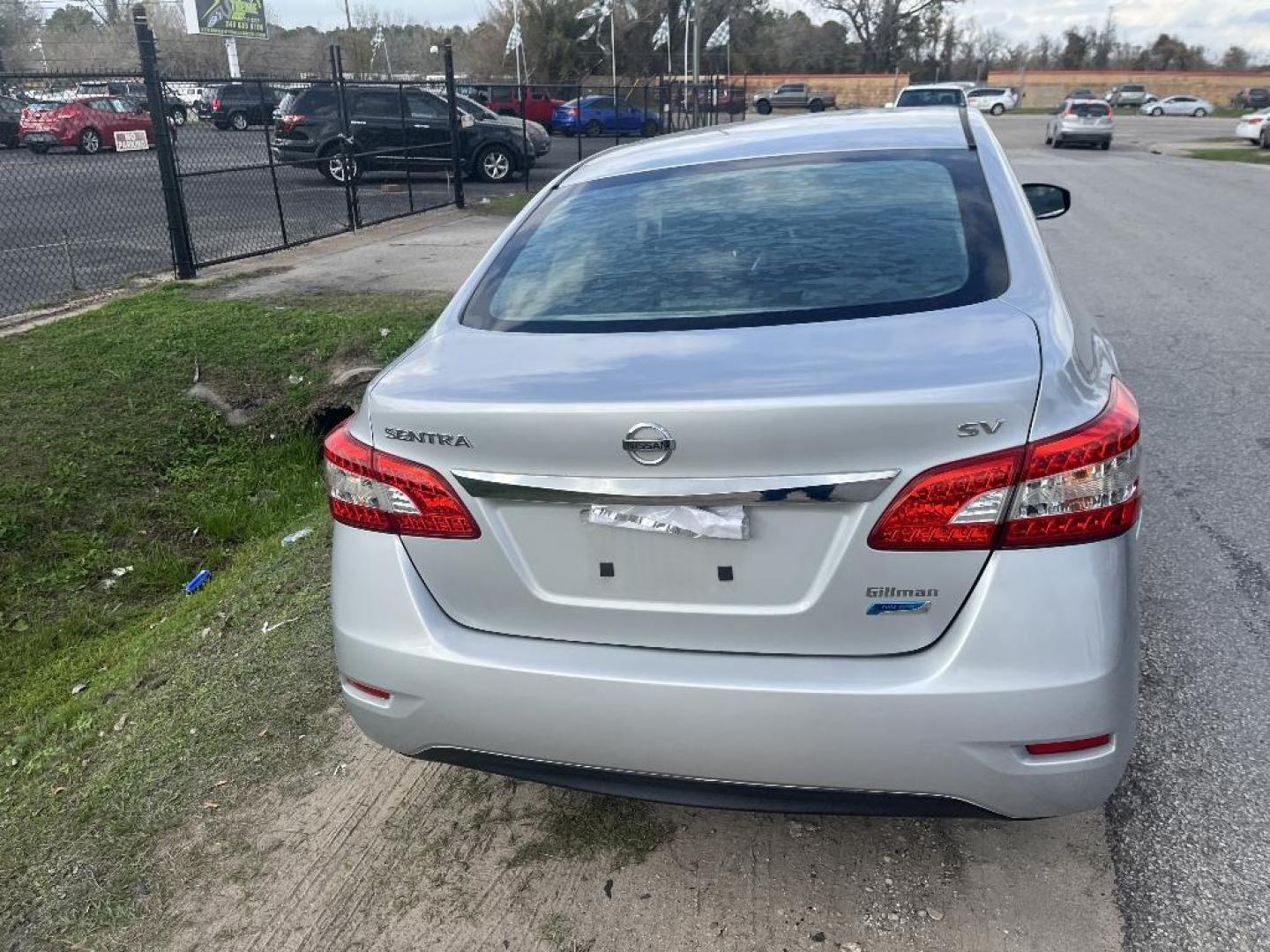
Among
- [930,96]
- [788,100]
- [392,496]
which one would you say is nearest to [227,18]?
[788,100]

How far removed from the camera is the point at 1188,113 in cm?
6069

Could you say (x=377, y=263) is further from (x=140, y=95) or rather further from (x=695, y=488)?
(x=695, y=488)

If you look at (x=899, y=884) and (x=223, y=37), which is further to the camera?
(x=223, y=37)

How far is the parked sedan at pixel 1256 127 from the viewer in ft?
96.7

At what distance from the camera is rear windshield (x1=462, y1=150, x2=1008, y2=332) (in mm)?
2455

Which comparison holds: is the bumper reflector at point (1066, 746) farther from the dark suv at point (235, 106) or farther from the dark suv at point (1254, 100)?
the dark suv at point (1254, 100)

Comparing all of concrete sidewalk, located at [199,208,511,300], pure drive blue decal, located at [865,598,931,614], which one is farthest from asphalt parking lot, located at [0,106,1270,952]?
concrete sidewalk, located at [199,208,511,300]

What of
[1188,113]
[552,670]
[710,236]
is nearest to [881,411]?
[552,670]

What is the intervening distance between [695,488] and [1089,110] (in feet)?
111

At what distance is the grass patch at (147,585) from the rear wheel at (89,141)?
581cm

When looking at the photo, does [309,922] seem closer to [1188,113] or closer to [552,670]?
[552,670]

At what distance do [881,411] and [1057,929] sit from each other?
1289 millimetres

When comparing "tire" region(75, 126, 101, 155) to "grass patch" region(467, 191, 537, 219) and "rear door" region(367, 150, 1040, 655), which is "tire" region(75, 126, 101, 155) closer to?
"grass patch" region(467, 191, 537, 219)

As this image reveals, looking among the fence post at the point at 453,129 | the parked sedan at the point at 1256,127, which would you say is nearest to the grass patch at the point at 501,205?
the fence post at the point at 453,129
